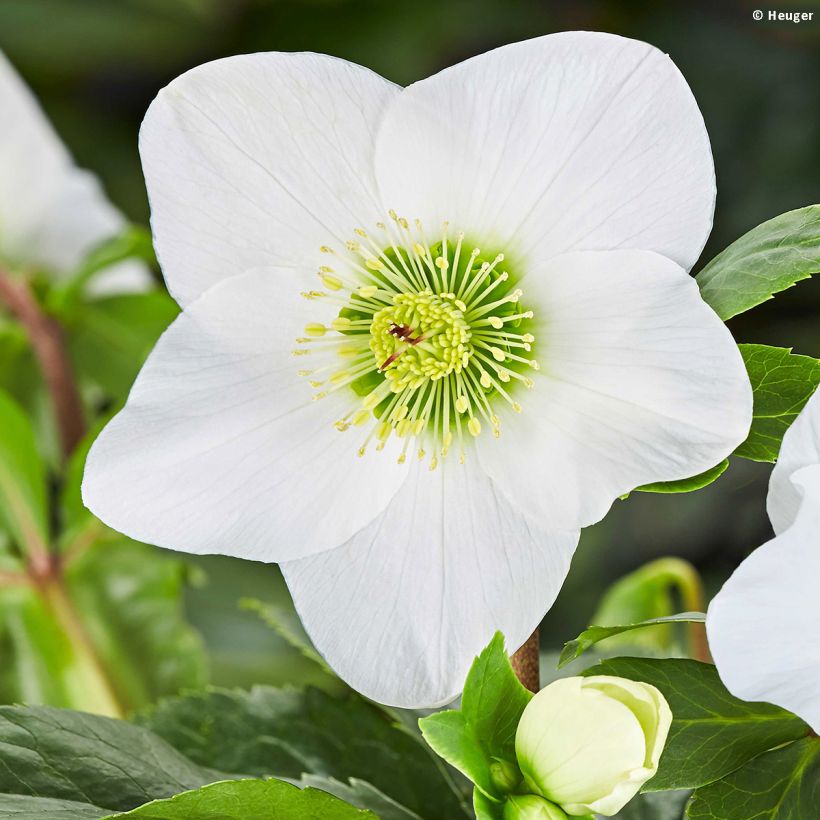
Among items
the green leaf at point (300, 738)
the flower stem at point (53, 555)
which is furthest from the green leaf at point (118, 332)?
the green leaf at point (300, 738)

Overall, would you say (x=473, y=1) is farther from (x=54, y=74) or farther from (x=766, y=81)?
(x=54, y=74)

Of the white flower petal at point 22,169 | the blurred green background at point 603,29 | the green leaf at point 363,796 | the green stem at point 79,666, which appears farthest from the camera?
the blurred green background at point 603,29

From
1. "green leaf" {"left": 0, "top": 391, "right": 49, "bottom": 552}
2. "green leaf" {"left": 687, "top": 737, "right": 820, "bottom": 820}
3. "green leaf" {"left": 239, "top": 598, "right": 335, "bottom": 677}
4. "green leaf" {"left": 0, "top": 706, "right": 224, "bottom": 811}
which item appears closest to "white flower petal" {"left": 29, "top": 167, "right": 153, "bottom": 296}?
"green leaf" {"left": 0, "top": 391, "right": 49, "bottom": 552}

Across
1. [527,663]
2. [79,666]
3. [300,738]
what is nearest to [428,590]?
[527,663]

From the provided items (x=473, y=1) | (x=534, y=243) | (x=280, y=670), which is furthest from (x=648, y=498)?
(x=534, y=243)

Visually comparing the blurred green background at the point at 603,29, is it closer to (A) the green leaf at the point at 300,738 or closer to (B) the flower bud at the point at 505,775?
(A) the green leaf at the point at 300,738

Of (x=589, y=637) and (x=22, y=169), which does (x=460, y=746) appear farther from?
(x=22, y=169)

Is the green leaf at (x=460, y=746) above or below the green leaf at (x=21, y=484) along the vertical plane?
below
